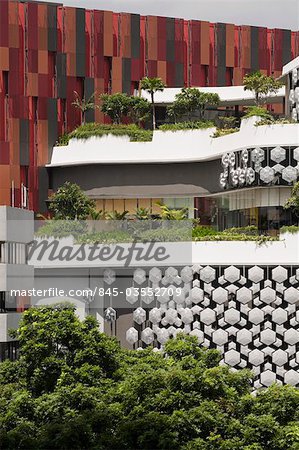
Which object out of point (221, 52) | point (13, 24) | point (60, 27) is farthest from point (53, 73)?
point (221, 52)

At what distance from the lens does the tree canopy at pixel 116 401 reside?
62.4 ft

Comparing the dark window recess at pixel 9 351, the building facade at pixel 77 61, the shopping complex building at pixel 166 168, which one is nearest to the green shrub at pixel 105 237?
the shopping complex building at pixel 166 168

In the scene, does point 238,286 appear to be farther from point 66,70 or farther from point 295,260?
point 66,70

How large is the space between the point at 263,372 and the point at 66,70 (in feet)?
42.6

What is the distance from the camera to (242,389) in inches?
832

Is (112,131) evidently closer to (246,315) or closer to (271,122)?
(271,122)

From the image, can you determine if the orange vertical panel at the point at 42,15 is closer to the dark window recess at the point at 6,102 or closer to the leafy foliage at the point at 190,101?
the dark window recess at the point at 6,102

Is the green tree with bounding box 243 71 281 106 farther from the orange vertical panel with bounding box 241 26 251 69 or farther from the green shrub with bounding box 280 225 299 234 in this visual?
the green shrub with bounding box 280 225 299 234

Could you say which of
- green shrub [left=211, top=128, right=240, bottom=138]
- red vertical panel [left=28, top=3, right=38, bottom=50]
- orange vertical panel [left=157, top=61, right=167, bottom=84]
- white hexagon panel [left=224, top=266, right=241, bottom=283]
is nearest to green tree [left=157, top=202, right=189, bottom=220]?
green shrub [left=211, top=128, right=240, bottom=138]

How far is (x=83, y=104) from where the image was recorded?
119 ft

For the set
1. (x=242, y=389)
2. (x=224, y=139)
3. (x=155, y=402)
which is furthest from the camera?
(x=224, y=139)

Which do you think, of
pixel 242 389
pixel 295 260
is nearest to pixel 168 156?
pixel 295 260

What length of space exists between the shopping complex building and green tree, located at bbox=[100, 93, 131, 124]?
4.03ft

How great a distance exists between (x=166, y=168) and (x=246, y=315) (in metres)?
7.42
